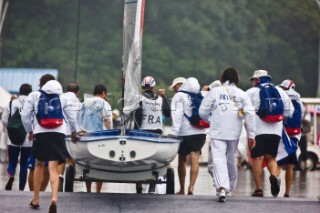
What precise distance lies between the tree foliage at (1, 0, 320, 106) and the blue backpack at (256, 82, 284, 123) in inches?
2088

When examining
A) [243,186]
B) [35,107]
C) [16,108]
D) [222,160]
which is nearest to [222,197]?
[222,160]

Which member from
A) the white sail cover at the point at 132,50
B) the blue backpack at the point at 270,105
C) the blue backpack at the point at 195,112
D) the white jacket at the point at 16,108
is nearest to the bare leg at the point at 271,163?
the blue backpack at the point at 270,105

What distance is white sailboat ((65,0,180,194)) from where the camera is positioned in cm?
1884

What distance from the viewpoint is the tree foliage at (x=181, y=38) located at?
76.3m

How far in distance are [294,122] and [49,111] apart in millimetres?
4644

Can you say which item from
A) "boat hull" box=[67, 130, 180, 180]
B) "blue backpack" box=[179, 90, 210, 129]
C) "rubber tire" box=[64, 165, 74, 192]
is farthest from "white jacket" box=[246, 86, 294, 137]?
"rubber tire" box=[64, 165, 74, 192]

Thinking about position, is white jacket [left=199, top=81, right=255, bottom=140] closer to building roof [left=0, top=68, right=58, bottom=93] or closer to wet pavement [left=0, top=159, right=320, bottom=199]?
wet pavement [left=0, top=159, right=320, bottom=199]

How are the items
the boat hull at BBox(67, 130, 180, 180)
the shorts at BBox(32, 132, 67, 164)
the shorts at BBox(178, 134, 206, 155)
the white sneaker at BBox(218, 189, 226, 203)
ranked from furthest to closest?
1. the shorts at BBox(178, 134, 206, 155)
2. the white sneaker at BBox(218, 189, 226, 203)
3. the boat hull at BBox(67, 130, 180, 180)
4. the shorts at BBox(32, 132, 67, 164)

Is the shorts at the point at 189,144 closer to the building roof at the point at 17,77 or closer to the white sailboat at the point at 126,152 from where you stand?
the white sailboat at the point at 126,152

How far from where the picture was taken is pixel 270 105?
20656 mm

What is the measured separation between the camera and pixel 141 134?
64.1ft

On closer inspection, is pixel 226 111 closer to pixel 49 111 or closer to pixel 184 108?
pixel 184 108

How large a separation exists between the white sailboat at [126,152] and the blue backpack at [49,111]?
0.60m

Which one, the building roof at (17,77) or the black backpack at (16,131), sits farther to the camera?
the building roof at (17,77)
